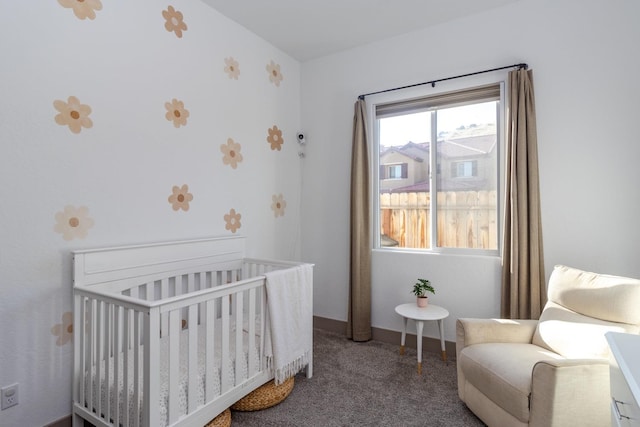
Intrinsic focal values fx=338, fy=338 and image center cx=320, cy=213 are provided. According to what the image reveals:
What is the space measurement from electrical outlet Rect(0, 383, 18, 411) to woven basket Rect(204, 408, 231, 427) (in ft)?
2.82

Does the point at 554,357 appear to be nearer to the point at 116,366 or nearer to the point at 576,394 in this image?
the point at 576,394

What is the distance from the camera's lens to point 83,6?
1.75 m

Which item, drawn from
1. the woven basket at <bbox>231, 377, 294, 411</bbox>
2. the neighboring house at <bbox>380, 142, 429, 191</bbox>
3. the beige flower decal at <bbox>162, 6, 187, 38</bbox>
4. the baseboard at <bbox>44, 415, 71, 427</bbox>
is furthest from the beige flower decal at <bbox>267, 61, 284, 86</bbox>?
the baseboard at <bbox>44, 415, 71, 427</bbox>

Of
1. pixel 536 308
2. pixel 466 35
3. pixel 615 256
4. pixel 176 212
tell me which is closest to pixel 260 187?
pixel 176 212

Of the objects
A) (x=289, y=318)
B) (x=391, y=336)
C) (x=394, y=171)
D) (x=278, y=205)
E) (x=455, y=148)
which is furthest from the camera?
(x=278, y=205)

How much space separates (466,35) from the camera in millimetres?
2572

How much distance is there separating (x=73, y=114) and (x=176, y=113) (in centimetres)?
61

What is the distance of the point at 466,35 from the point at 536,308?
2.03 metres

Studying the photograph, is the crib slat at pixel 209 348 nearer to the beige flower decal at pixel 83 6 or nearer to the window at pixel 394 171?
the beige flower decal at pixel 83 6

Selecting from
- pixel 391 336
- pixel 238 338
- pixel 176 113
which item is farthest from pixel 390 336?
pixel 176 113

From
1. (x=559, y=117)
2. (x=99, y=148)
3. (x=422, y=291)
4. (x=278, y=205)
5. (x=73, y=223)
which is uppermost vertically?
(x=559, y=117)

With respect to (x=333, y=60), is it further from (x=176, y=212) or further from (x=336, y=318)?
(x=336, y=318)

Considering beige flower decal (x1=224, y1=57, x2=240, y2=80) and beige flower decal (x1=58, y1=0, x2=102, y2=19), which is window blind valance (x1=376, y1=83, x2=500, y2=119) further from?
beige flower decal (x1=58, y1=0, x2=102, y2=19)

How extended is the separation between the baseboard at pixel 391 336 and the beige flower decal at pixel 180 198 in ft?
5.51
